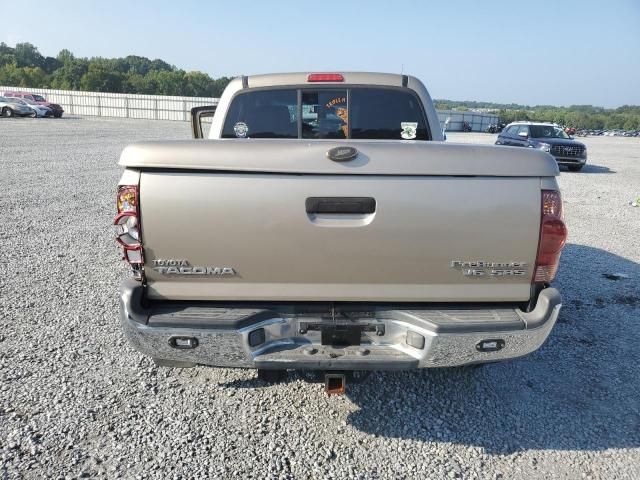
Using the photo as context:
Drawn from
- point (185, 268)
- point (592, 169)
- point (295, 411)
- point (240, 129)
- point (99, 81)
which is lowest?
point (295, 411)

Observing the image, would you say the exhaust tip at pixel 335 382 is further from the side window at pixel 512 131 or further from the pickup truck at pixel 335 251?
the side window at pixel 512 131

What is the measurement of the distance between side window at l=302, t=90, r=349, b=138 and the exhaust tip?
2.19m

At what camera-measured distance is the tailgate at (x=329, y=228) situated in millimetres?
2463

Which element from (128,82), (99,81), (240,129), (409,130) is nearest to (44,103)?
(240,129)

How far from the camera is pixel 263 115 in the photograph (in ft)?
13.7

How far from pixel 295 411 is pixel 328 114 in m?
2.42

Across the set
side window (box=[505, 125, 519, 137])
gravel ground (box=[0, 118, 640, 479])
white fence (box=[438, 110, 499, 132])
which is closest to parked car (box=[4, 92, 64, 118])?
side window (box=[505, 125, 519, 137])

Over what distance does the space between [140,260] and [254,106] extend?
211 cm

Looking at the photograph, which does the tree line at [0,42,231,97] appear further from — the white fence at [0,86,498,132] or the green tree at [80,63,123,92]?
the white fence at [0,86,498,132]

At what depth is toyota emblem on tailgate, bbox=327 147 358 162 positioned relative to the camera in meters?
2.47

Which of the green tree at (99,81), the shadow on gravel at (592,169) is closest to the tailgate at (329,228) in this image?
the shadow on gravel at (592,169)

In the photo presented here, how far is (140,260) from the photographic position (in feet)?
8.38

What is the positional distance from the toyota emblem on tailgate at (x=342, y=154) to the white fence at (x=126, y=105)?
4932 centimetres

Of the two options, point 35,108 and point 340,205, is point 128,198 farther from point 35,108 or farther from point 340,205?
point 35,108
